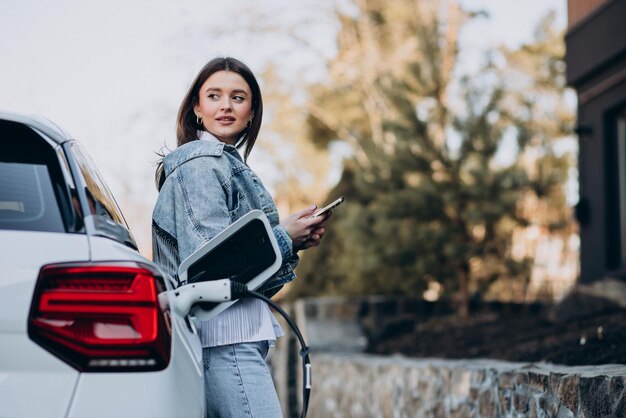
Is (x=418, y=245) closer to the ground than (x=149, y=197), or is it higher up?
closer to the ground

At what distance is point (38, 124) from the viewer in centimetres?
265

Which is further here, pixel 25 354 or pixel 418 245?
pixel 418 245

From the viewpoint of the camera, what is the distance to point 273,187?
1041 inches

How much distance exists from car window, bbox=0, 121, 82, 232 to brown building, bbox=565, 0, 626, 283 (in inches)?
325

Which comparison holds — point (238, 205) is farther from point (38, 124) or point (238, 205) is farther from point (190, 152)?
point (38, 124)

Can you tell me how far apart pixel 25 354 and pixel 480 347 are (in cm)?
749

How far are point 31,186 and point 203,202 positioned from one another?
789 millimetres

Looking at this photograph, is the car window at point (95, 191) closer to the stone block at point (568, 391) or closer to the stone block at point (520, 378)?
the stone block at point (568, 391)

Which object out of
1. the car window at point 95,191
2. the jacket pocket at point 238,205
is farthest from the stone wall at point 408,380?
the car window at point 95,191

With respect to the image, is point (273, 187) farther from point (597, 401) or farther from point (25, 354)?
point (25, 354)

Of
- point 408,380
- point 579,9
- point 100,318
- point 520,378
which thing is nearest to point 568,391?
point 520,378

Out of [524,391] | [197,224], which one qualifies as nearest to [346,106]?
[524,391]

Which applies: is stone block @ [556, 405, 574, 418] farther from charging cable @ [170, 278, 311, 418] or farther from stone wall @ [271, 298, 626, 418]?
charging cable @ [170, 278, 311, 418]

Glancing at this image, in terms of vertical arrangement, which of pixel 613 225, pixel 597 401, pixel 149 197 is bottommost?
pixel 597 401
